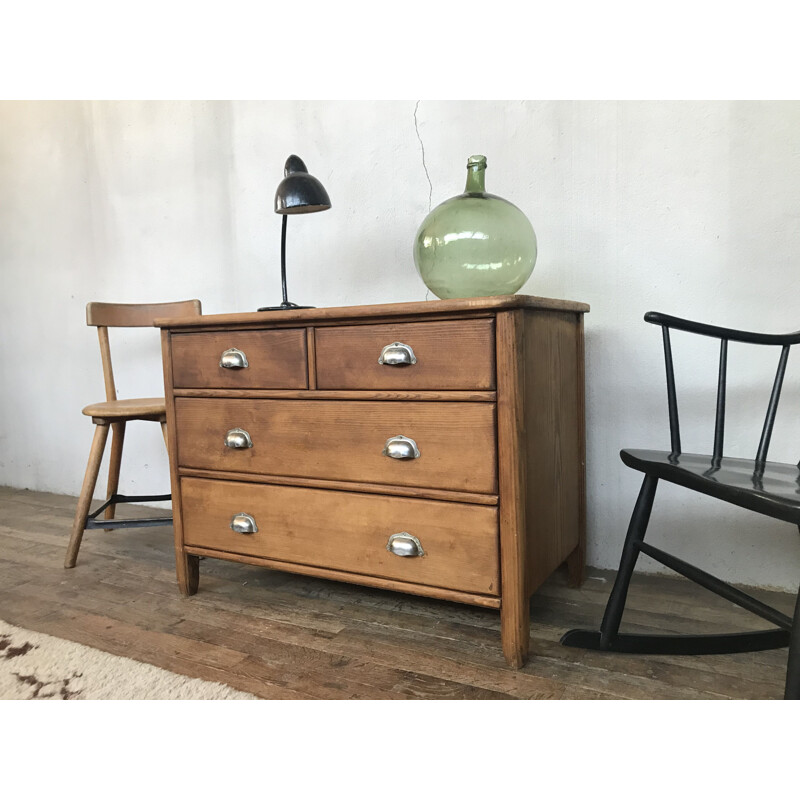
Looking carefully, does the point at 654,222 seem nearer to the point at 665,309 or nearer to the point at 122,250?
the point at 665,309

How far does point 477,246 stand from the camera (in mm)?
1382

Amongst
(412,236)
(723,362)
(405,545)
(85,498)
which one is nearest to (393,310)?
(405,545)

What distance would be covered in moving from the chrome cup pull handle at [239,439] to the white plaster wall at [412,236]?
793mm

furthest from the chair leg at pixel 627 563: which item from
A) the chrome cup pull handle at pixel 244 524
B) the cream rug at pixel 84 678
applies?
the chrome cup pull handle at pixel 244 524

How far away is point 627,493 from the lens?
5.85 feet

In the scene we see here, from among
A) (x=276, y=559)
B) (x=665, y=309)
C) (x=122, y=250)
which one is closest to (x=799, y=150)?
(x=665, y=309)

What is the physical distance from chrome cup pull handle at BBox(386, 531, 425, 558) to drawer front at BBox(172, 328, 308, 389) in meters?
0.42

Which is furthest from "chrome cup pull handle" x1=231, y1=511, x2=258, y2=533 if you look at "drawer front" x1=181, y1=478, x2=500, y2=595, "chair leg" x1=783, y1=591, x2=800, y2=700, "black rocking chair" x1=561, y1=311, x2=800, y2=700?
"chair leg" x1=783, y1=591, x2=800, y2=700

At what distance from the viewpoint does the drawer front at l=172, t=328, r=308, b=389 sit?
1466mm

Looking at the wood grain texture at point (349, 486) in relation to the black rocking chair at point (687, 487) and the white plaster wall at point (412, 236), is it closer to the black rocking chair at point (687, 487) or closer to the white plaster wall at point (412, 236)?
the black rocking chair at point (687, 487)

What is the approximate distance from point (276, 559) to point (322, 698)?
460mm

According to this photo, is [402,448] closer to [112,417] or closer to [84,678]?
[84,678]

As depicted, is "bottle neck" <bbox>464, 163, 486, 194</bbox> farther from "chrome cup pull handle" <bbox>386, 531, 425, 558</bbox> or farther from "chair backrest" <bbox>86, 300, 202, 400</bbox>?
"chair backrest" <bbox>86, 300, 202, 400</bbox>

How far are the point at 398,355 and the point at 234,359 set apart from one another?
0.47 m
